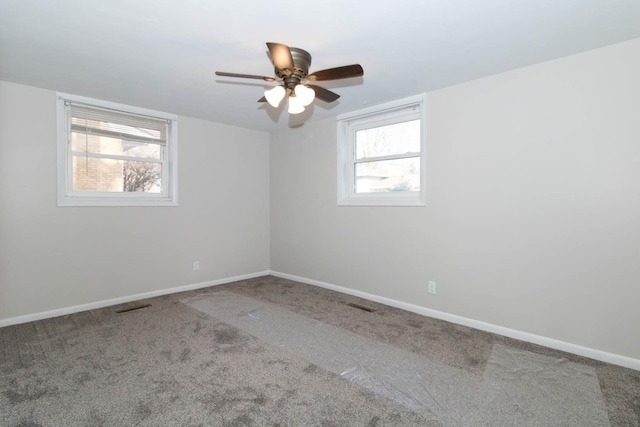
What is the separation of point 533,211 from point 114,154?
14.5 ft

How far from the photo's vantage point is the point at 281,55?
1986mm

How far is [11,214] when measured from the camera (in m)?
3.08

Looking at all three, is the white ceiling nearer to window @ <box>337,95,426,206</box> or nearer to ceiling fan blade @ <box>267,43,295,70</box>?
ceiling fan blade @ <box>267,43,295,70</box>

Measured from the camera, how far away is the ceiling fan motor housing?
2.26 m

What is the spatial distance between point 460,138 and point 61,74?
373 centimetres

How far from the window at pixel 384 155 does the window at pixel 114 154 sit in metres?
2.23

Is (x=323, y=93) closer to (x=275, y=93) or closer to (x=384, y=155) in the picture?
(x=275, y=93)

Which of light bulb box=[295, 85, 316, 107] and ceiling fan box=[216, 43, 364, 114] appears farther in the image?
light bulb box=[295, 85, 316, 107]

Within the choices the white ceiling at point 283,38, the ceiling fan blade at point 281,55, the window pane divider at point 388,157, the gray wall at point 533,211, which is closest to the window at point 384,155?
the window pane divider at point 388,157

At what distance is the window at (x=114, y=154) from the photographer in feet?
11.3

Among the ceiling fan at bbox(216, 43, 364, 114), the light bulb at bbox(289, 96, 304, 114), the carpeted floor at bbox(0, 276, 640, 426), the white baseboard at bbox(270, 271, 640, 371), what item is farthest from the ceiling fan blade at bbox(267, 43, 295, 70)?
the white baseboard at bbox(270, 271, 640, 371)

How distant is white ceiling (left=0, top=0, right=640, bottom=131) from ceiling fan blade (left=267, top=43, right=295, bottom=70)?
0.26 m

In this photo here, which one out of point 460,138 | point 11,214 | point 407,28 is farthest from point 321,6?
point 11,214

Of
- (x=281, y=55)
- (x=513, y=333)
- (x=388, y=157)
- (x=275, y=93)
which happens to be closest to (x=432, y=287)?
(x=513, y=333)
